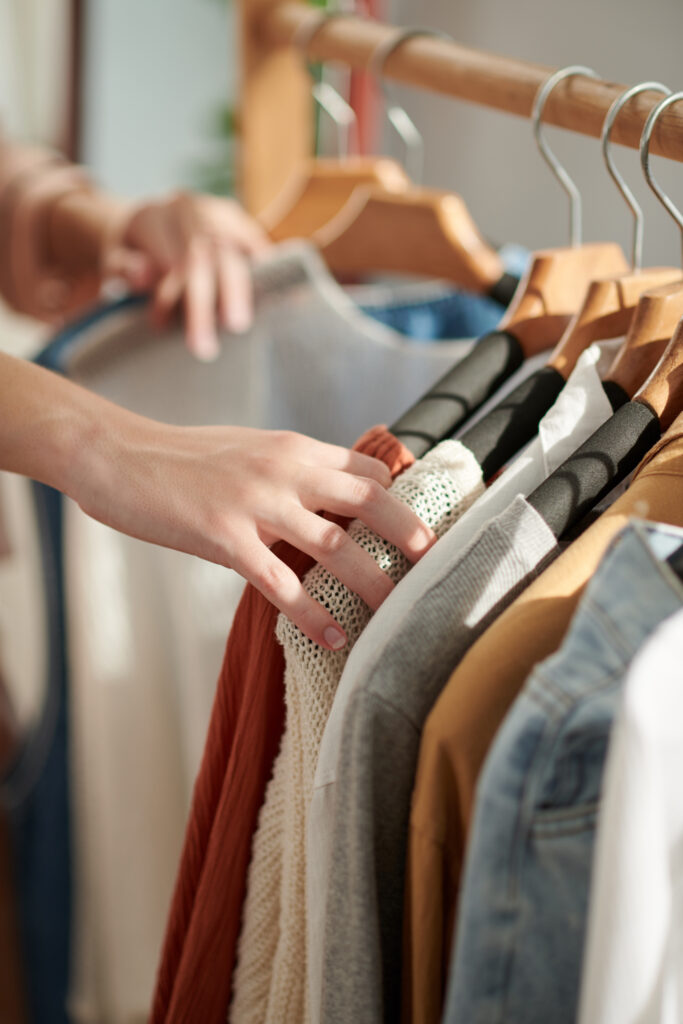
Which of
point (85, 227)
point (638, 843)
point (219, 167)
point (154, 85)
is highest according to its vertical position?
point (154, 85)

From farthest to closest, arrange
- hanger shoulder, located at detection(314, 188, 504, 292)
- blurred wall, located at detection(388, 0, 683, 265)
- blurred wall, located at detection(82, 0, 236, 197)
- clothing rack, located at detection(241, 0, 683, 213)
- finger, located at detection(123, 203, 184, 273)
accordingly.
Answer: blurred wall, located at detection(82, 0, 236, 197)
blurred wall, located at detection(388, 0, 683, 265)
finger, located at detection(123, 203, 184, 273)
hanger shoulder, located at detection(314, 188, 504, 292)
clothing rack, located at detection(241, 0, 683, 213)

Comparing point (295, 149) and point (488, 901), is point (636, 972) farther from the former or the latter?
point (295, 149)

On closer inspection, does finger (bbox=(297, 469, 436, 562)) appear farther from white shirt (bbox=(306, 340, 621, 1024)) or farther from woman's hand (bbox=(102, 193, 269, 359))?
woman's hand (bbox=(102, 193, 269, 359))

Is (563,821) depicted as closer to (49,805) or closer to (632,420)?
(632,420)

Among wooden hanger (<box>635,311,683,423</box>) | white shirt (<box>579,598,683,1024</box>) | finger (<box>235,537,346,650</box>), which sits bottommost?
white shirt (<box>579,598,683,1024</box>)

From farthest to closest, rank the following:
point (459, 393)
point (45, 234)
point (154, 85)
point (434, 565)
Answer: point (154, 85), point (45, 234), point (459, 393), point (434, 565)

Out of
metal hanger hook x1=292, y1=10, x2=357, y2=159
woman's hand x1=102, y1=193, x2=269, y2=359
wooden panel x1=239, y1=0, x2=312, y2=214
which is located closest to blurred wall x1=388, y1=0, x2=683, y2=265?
wooden panel x1=239, y1=0, x2=312, y2=214

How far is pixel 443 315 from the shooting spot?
791 millimetres

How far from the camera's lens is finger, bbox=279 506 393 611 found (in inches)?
14.9

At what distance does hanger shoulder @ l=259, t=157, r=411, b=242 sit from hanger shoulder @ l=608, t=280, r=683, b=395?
0.45m

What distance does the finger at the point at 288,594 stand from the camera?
37cm

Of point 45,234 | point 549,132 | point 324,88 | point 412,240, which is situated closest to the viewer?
point 412,240

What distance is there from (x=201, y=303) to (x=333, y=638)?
0.46 m

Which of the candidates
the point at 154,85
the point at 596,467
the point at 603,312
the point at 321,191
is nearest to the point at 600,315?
the point at 603,312
